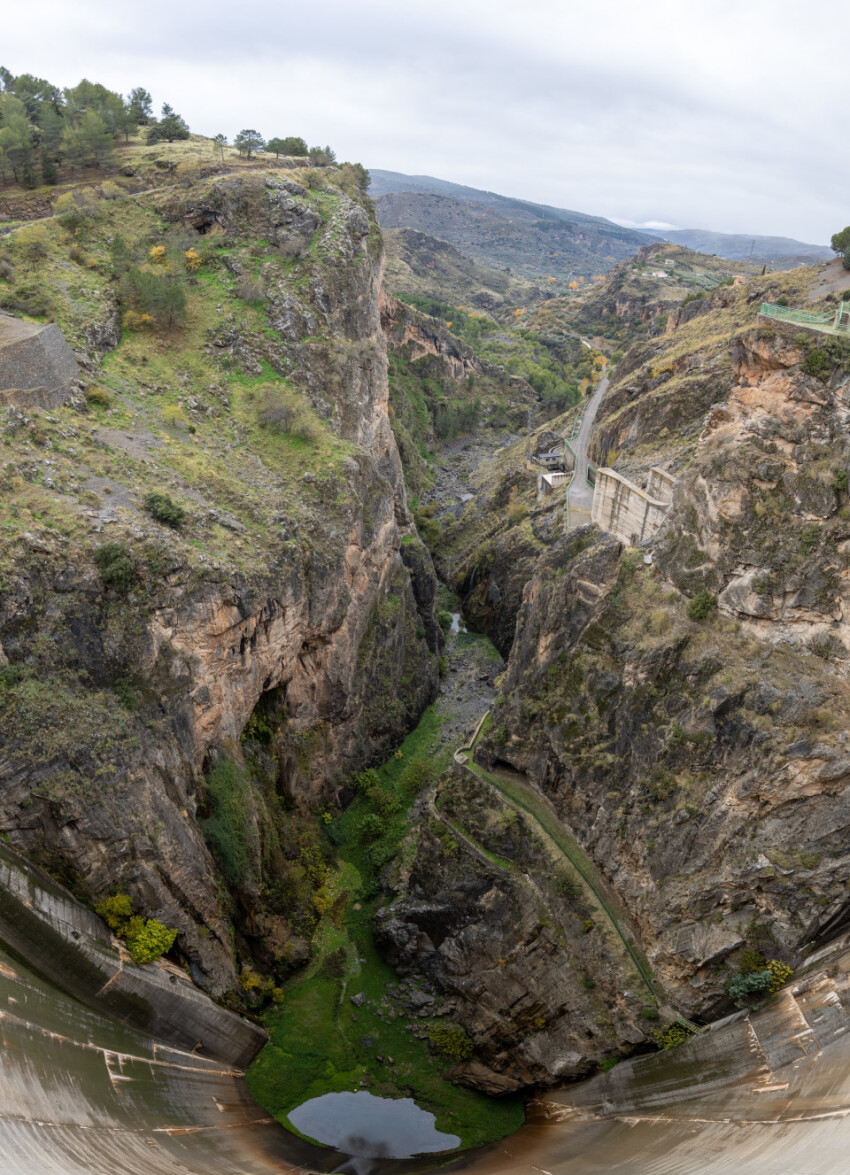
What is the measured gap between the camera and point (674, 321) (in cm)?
9812

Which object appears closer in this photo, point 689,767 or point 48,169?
point 689,767

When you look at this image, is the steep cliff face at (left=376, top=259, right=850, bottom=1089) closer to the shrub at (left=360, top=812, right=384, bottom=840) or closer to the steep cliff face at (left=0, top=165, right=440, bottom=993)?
the shrub at (left=360, top=812, right=384, bottom=840)

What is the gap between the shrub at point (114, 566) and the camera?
32.1 meters

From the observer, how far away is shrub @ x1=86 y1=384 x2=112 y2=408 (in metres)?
42.8

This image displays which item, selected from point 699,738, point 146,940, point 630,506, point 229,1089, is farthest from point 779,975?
point 146,940

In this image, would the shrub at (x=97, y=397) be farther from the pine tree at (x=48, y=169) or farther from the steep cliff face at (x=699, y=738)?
the pine tree at (x=48, y=169)

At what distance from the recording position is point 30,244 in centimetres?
5103

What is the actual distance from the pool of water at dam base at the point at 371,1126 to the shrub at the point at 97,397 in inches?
1631

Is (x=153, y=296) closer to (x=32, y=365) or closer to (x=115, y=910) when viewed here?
(x=32, y=365)

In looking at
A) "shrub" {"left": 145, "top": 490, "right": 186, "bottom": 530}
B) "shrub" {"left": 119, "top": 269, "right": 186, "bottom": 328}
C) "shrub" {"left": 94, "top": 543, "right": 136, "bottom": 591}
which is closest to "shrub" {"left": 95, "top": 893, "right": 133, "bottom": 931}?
"shrub" {"left": 94, "top": 543, "right": 136, "bottom": 591}

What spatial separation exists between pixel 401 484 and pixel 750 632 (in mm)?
46038

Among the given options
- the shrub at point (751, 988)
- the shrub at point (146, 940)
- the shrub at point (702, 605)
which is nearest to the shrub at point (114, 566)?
the shrub at point (146, 940)

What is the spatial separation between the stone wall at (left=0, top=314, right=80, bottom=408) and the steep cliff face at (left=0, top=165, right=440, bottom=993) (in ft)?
6.13

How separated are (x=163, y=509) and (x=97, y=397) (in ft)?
39.9
